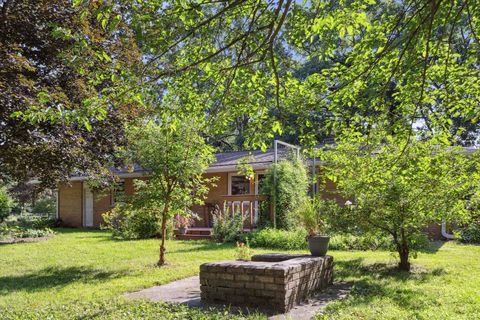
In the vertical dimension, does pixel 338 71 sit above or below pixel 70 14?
below

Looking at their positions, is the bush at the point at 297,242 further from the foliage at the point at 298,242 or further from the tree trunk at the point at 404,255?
the tree trunk at the point at 404,255

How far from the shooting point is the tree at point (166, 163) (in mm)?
9375

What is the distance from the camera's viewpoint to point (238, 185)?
18844mm

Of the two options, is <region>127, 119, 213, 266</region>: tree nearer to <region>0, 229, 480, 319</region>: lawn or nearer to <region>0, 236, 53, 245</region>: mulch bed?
<region>0, 229, 480, 319</region>: lawn

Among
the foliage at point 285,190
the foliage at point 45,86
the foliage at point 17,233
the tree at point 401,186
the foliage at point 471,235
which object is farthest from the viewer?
the foliage at point 17,233

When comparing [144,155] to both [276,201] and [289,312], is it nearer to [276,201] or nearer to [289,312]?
[289,312]

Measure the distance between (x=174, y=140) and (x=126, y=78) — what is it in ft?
16.7

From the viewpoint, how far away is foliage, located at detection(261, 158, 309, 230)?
14.4 metres

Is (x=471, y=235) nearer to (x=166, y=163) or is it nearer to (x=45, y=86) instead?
(x=166, y=163)

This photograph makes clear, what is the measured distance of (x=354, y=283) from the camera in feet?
23.7

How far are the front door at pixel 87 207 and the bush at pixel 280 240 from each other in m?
13.7

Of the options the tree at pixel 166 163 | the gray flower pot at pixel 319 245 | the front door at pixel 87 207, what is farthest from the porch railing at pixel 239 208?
the front door at pixel 87 207

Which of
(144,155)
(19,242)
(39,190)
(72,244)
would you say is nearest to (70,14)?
(144,155)

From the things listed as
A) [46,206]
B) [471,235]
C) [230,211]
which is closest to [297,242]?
[230,211]
